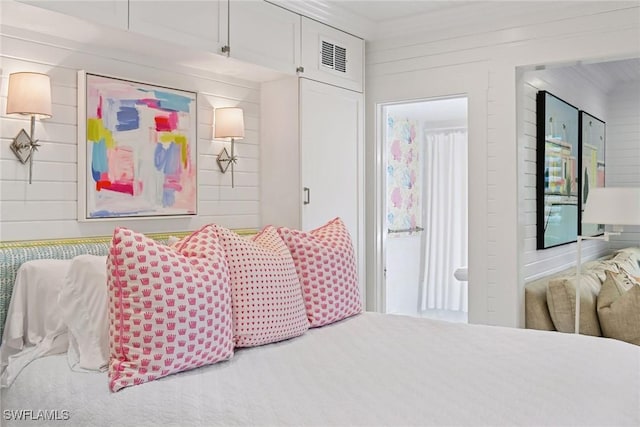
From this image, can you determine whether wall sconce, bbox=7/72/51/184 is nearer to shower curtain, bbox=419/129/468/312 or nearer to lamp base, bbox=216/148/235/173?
lamp base, bbox=216/148/235/173

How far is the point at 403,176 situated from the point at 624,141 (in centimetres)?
256

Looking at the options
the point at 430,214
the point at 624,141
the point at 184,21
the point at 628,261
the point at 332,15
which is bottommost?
the point at 628,261

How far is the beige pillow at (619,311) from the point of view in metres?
3.61

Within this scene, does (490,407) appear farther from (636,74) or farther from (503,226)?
(636,74)

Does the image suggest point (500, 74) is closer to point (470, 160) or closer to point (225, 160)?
point (470, 160)

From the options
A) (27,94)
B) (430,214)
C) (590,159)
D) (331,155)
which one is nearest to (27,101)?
(27,94)

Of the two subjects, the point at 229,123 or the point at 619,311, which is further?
the point at 619,311

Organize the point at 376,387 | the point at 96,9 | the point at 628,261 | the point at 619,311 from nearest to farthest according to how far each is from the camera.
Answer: the point at 376,387 → the point at 96,9 → the point at 619,311 → the point at 628,261

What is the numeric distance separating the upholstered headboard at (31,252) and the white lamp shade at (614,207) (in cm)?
271

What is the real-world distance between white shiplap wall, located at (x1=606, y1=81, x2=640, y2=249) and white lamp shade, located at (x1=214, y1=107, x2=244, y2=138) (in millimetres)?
4757

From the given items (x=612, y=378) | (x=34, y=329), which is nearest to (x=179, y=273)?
(x=34, y=329)

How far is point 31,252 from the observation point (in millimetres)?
2355

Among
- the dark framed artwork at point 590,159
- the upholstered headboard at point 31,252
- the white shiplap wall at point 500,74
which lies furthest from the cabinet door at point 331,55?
the dark framed artwork at point 590,159

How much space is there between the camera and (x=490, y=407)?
1.61m
